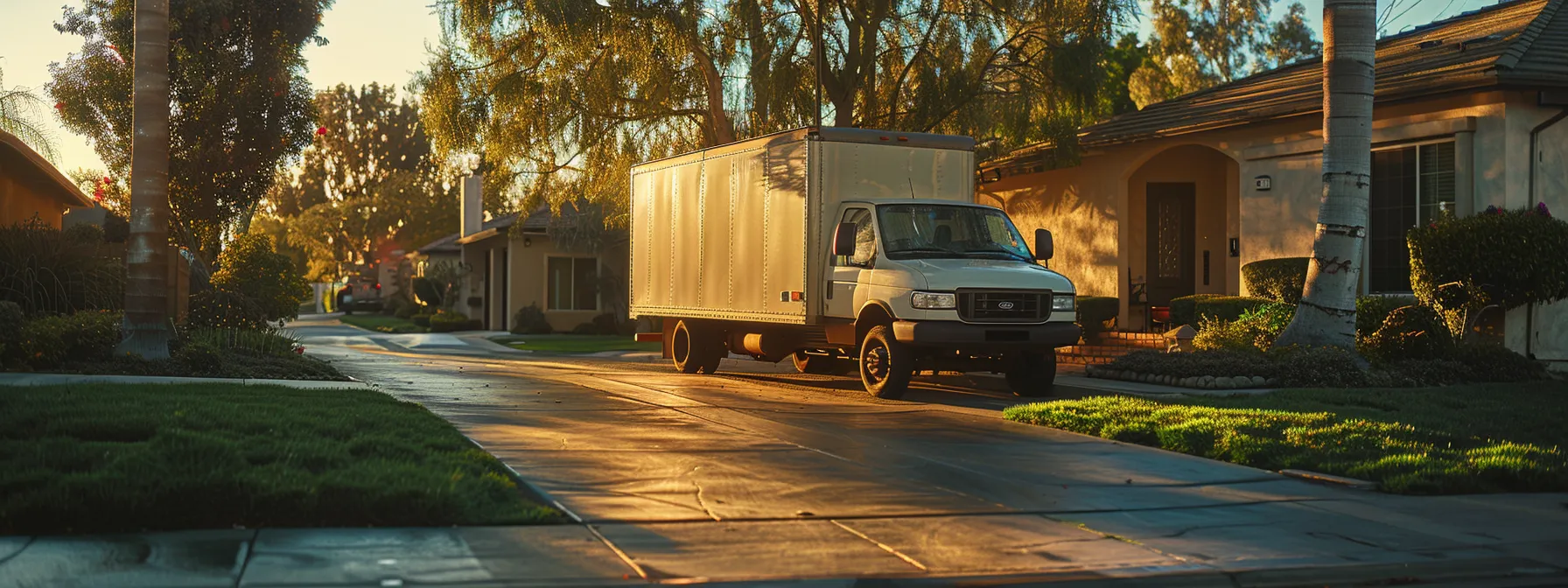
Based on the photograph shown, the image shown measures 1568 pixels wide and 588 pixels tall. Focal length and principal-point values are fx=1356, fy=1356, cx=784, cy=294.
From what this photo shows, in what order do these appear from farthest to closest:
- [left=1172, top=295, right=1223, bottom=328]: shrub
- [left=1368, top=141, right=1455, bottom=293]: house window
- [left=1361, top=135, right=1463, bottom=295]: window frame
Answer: [left=1172, top=295, right=1223, bottom=328]: shrub → [left=1368, top=141, right=1455, bottom=293]: house window → [left=1361, top=135, right=1463, bottom=295]: window frame

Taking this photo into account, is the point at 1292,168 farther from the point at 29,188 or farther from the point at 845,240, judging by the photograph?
the point at 29,188

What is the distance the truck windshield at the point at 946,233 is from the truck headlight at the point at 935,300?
724mm

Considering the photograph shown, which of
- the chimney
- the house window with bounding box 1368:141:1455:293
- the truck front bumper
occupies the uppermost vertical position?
the chimney

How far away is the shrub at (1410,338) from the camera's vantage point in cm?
1617

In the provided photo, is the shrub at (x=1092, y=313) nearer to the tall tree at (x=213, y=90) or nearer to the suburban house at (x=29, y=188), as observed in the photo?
the tall tree at (x=213, y=90)

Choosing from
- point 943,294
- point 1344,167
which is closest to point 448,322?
point 943,294

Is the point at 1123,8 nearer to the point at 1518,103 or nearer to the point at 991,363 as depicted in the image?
the point at 1518,103

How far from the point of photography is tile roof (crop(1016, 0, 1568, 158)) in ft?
56.5

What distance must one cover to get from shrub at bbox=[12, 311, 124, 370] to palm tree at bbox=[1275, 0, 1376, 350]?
1367cm

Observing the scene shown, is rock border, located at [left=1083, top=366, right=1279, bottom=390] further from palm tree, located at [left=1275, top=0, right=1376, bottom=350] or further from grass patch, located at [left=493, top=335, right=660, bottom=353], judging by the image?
grass patch, located at [left=493, top=335, right=660, bottom=353]

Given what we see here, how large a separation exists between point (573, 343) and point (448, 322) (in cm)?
1126

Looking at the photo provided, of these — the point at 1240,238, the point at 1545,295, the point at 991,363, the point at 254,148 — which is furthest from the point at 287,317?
the point at 1545,295

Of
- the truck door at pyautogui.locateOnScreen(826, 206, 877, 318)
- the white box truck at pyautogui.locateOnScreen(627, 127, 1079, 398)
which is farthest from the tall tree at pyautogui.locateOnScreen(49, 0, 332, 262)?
the truck door at pyautogui.locateOnScreen(826, 206, 877, 318)

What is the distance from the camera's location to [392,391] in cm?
1434
